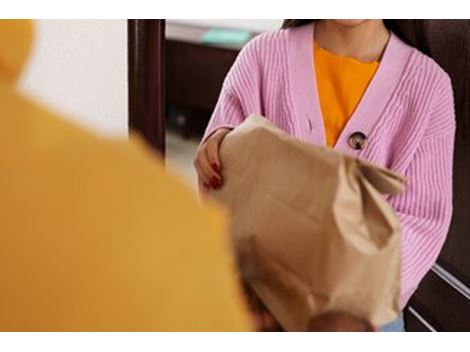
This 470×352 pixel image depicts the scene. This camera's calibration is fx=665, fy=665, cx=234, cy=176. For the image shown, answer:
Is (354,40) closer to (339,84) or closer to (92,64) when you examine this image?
(339,84)

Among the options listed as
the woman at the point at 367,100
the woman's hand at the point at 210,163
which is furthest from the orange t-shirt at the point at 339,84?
the woman's hand at the point at 210,163

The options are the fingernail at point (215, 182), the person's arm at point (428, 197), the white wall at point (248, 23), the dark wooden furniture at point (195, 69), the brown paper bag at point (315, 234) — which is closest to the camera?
the brown paper bag at point (315, 234)

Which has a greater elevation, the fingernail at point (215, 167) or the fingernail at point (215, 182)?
the fingernail at point (215, 167)

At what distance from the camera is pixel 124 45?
718mm

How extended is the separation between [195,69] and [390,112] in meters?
0.33

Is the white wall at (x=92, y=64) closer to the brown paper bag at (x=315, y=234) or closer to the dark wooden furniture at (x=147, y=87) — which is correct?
the dark wooden furniture at (x=147, y=87)

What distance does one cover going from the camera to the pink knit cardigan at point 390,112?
0.59m

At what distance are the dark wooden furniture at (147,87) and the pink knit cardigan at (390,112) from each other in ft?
0.39

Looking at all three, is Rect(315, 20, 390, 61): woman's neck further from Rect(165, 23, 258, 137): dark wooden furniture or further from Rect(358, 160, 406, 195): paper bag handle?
Rect(358, 160, 406, 195): paper bag handle

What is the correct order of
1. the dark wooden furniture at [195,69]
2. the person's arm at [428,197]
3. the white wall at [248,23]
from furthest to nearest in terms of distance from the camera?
the dark wooden furniture at [195,69] → the white wall at [248,23] → the person's arm at [428,197]

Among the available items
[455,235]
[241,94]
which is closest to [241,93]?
[241,94]

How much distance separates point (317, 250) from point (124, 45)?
0.45m

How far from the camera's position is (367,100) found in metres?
0.60
